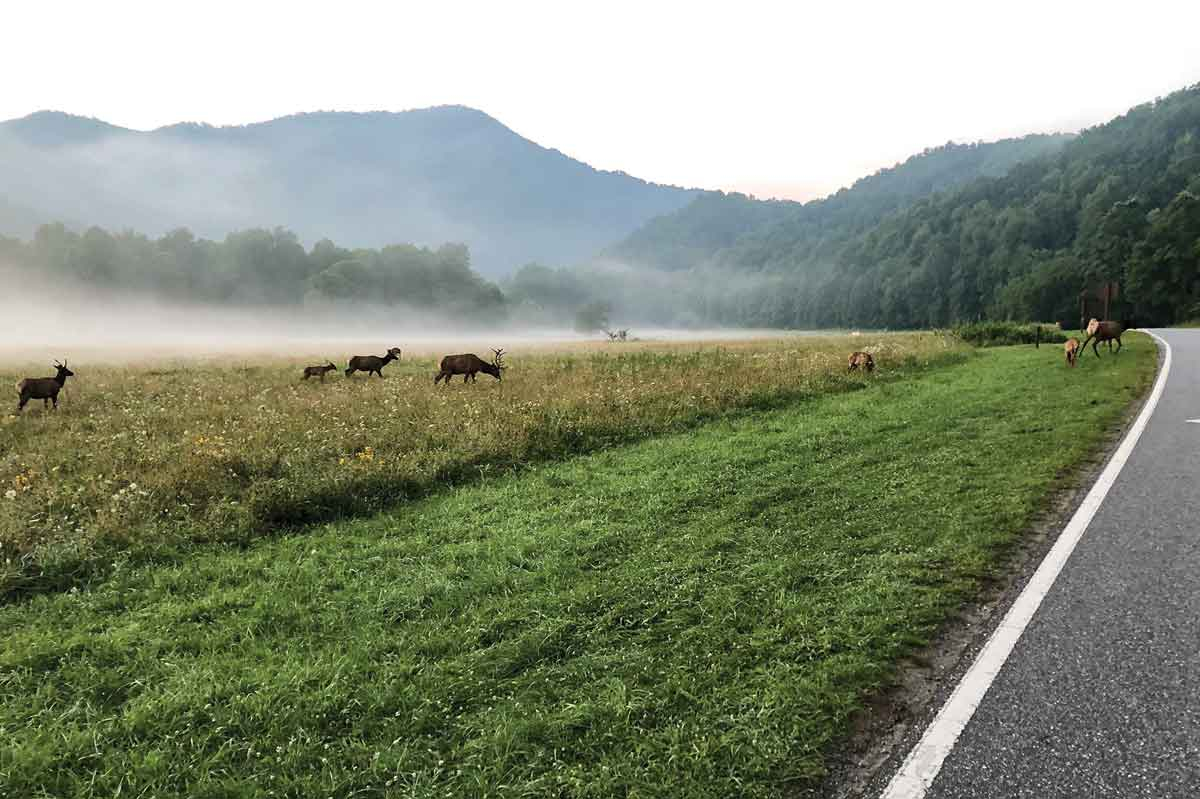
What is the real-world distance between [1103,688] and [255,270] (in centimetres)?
12654

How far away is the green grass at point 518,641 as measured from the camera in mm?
3107

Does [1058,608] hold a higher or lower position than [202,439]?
lower

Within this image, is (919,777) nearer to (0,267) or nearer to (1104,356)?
(1104,356)

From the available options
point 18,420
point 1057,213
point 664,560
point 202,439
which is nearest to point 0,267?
point 18,420

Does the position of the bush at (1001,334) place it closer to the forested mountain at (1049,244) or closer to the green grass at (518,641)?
the green grass at (518,641)

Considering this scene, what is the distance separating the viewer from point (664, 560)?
18.5 ft

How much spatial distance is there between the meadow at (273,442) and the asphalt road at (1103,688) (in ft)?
21.8

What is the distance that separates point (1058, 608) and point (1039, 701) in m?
1.36

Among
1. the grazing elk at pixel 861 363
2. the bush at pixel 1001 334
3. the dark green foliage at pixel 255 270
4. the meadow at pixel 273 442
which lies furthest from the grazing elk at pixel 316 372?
the dark green foliage at pixel 255 270

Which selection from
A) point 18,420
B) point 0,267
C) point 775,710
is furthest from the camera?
point 0,267

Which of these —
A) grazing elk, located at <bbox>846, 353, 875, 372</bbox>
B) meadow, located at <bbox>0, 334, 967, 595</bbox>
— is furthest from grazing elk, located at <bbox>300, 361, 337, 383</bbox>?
grazing elk, located at <bbox>846, 353, 875, 372</bbox>

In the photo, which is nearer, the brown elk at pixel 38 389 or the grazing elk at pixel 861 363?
the brown elk at pixel 38 389

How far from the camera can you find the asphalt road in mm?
2859

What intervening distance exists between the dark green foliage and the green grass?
326ft
